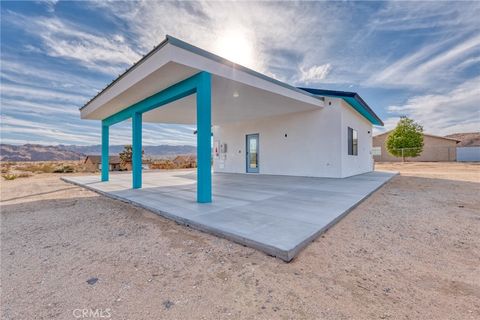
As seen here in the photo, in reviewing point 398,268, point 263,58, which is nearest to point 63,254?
point 398,268

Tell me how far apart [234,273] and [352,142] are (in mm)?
10123

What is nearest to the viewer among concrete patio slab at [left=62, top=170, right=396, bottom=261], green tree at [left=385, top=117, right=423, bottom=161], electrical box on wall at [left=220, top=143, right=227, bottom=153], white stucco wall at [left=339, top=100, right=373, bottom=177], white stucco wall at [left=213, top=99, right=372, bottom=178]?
concrete patio slab at [left=62, top=170, right=396, bottom=261]

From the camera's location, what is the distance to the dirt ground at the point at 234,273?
166cm

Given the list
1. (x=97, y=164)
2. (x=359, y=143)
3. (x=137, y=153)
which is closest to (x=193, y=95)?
(x=137, y=153)

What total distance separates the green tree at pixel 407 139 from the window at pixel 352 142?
22047 mm

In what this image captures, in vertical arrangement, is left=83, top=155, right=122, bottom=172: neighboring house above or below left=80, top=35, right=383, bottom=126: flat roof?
below

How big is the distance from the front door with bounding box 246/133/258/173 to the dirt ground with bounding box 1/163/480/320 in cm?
852

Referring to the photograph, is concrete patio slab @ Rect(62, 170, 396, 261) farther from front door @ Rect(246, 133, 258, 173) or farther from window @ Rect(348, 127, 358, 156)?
front door @ Rect(246, 133, 258, 173)

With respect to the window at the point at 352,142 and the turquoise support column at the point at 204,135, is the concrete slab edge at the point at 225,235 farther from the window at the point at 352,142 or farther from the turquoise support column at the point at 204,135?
the window at the point at 352,142

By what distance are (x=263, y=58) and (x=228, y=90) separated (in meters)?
3.64

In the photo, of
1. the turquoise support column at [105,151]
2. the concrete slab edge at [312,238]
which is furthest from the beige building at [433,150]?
the turquoise support column at [105,151]

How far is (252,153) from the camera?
1235 cm

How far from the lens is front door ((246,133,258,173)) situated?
12109mm

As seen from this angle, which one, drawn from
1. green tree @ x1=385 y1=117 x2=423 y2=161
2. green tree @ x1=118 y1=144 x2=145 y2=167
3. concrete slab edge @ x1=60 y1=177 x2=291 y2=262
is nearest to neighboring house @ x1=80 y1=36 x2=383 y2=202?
concrete slab edge @ x1=60 y1=177 x2=291 y2=262
